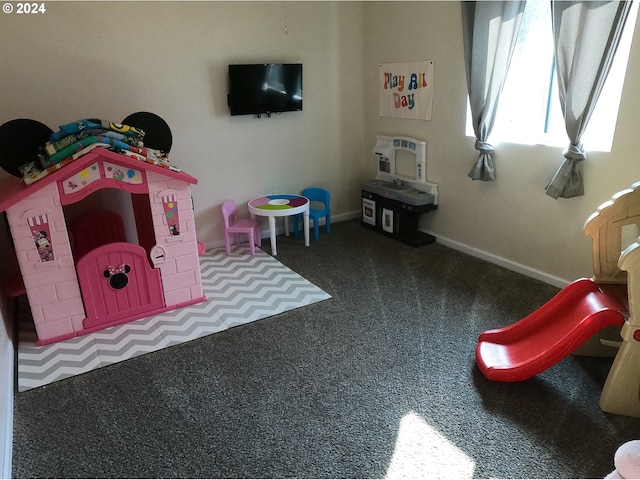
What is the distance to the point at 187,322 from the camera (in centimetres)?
282

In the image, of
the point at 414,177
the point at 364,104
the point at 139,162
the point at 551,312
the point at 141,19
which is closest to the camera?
the point at 551,312

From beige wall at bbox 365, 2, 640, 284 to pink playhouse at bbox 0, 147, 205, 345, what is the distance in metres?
2.07

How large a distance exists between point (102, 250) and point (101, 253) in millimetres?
19

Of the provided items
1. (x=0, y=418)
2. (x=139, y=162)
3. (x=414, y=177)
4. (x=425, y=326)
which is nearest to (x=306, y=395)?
(x=425, y=326)

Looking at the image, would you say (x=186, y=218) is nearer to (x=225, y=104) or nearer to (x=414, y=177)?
(x=225, y=104)

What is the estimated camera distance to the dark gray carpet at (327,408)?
5.82 ft

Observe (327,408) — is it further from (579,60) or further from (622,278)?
(579,60)

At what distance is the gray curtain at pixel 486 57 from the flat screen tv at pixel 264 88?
1.40 meters

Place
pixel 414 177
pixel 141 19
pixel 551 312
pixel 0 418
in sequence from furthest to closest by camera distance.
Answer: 1. pixel 414 177
2. pixel 141 19
3. pixel 551 312
4. pixel 0 418

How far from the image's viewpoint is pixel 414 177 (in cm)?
410

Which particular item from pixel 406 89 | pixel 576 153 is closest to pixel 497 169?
pixel 576 153

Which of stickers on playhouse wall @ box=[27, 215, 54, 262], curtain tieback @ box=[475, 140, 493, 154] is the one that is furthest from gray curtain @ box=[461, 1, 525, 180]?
stickers on playhouse wall @ box=[27, 215, 54, 262]

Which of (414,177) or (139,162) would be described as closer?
(139,162)

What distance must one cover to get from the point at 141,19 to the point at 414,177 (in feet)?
8.15
